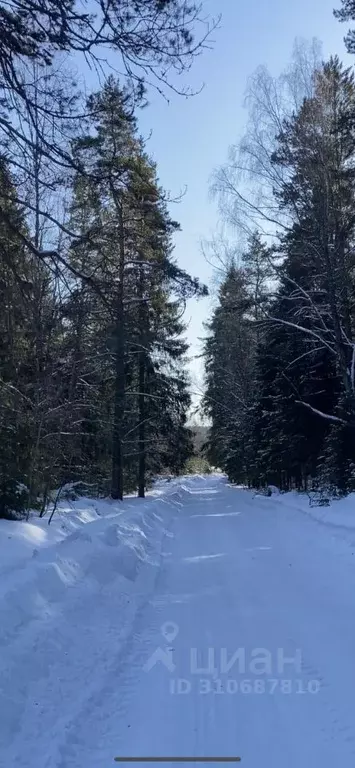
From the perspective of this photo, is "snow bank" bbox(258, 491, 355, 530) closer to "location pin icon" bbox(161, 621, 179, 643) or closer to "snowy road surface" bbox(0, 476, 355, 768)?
"snowy road surface" bbox(0, 476, 355, 768)

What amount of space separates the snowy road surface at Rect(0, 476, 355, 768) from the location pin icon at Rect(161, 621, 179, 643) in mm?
22

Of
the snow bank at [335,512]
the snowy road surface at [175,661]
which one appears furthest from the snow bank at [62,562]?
the snow bank at [335,512]

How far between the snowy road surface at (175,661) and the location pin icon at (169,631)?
0.07 ft

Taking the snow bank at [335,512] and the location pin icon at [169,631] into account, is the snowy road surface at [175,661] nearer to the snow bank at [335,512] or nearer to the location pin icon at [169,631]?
the location pin icon at [169,631]

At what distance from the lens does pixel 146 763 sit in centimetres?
351

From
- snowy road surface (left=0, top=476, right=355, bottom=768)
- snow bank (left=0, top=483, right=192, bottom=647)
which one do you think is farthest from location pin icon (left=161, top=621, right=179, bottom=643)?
snow bank (left=0, top=483, right=192, bottom=647)

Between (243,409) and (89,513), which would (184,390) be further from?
(89,513)

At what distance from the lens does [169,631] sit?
6098mm

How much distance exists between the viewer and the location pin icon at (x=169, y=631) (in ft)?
19.2

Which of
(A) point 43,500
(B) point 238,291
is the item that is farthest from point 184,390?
(A) point 43,500

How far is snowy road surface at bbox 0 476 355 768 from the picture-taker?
374cm

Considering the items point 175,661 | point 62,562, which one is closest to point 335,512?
point 62,562

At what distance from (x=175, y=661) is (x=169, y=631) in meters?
0.89

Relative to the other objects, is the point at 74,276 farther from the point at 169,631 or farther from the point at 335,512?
the point at 335,512
